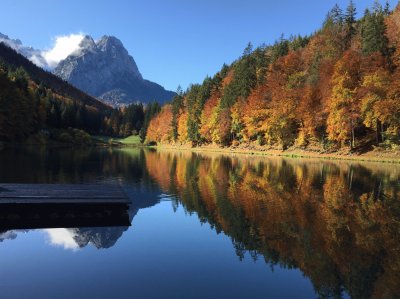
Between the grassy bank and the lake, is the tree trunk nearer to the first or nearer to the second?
the lake

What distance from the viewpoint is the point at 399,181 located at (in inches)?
1266

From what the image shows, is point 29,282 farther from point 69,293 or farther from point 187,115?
point 187,115

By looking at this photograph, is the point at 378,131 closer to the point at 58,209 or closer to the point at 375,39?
the point at 375,39

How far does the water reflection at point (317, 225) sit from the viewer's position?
1091 cm

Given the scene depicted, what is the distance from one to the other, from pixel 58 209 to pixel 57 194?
1.27 metres

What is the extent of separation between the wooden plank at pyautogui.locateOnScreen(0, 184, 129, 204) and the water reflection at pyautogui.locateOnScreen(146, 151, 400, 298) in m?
4.61

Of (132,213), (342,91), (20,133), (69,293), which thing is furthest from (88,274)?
(20,133)

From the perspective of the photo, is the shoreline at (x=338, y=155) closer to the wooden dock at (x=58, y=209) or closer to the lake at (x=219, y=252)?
the lake at (x=219, y=252)

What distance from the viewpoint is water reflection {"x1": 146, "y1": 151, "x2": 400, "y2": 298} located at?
10914 millimetres

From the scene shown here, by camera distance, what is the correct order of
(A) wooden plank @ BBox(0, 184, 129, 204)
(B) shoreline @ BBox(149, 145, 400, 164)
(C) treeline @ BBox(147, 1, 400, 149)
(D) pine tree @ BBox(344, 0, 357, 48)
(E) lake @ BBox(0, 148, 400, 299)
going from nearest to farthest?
(E) lake @ BBox(0, 148, 400, 299) < (A) wooden plank @ BBox(0, 184, 129, 204) < (B) shoreline @ BBox(149, 145, 400, 164) < (C) treeline @ BBox(147, 1, 400, 149) < (D) pine tree @ BBox(344, 0, 357, 48)

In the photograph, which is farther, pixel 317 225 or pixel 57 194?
pixel 57 194

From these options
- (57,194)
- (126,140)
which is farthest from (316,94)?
(126,140)

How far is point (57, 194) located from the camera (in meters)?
18.0

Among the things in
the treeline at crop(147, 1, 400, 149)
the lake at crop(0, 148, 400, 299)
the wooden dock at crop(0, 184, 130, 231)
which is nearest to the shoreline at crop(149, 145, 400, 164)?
the treeline at crop(147, 1, 400, 149)
